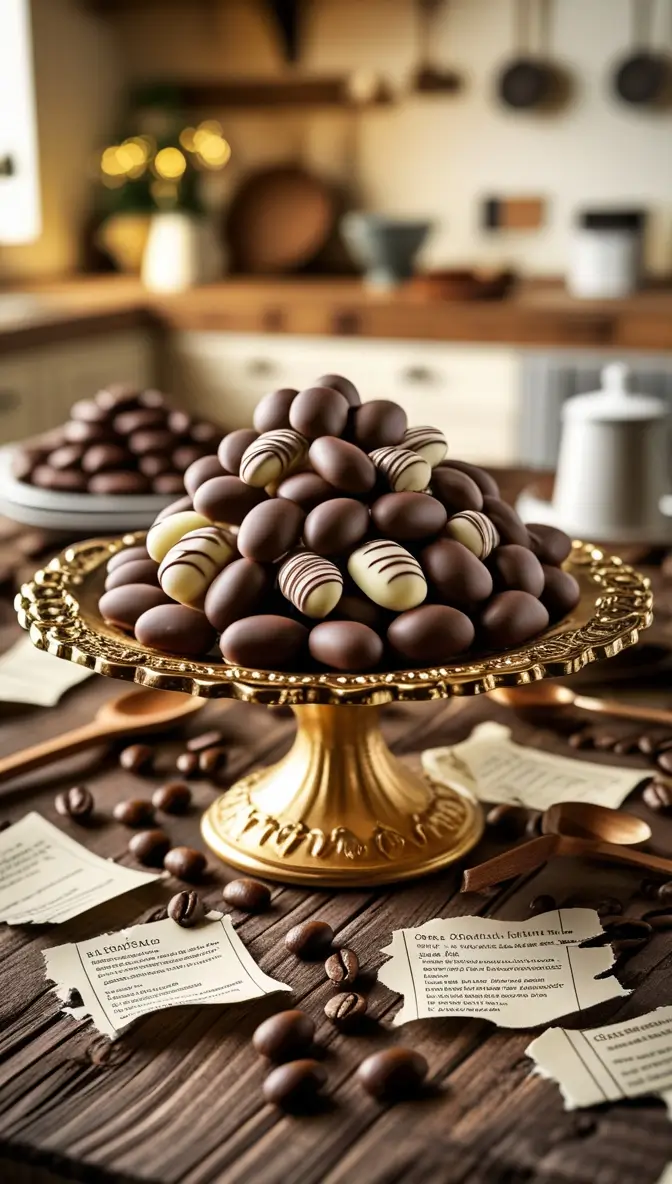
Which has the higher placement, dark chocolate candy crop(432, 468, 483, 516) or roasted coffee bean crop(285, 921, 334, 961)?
dark chocolate candy crop(432, 468, 483, 516)

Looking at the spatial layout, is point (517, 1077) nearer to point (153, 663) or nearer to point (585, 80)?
point (153, 663)

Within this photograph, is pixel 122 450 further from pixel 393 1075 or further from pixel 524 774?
pixel 393 1075

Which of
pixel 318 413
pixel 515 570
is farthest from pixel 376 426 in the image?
pixel 515 570

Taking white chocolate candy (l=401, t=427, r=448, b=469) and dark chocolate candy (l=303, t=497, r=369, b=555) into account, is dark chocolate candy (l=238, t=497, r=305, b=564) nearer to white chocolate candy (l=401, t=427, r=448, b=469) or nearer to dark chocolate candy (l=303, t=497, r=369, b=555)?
dark chocolate candy (l=303, t=497, r=369, b=555)

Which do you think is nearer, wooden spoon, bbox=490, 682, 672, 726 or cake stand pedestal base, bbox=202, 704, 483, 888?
cake stand pedestal base, bbox=202, 704, 483, 888

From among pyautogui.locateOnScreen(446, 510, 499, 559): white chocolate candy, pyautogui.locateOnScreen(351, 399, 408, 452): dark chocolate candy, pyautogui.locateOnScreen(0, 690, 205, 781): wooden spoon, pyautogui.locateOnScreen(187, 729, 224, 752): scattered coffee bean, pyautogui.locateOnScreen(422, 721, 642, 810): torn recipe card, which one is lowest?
pyautogui.locateOnScreen(422, 721, 642, 810): torn recipe card

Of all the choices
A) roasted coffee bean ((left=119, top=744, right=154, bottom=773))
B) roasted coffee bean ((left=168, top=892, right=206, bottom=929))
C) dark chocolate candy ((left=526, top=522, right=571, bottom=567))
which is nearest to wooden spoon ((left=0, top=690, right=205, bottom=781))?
roasted coffee bean ((left=119, top=744, right=154, bottom=773))

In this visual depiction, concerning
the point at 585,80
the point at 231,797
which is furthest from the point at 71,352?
the point at 231,797
